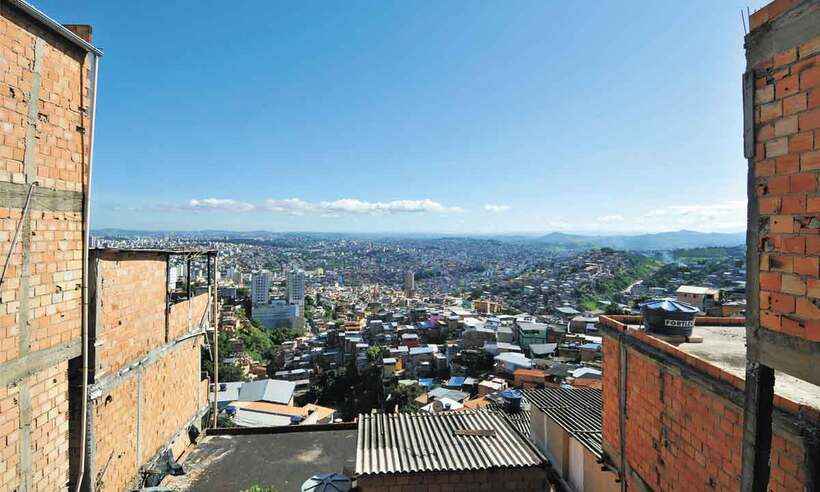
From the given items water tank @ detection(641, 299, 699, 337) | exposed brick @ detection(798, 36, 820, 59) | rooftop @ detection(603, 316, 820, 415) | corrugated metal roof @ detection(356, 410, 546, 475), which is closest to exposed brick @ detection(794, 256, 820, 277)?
exposed brick @ detection(798, 36, 820, 59)

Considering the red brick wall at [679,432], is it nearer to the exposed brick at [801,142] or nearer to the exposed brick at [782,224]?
the exposed brick at [782,224]

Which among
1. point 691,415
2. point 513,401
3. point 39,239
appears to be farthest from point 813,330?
point 513,401

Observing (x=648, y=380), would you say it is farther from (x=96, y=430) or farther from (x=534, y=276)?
(x=534, y=276)

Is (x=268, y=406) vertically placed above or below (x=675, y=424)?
below

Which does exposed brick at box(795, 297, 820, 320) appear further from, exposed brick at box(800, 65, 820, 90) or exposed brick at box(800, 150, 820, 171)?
exposed brick at box(800, 65, 820, 90)

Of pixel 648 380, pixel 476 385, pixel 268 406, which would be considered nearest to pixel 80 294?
pixel 648 380
